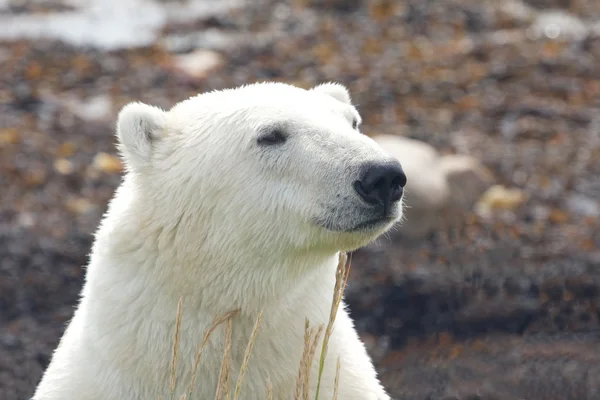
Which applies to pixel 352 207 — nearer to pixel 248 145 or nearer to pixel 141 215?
pixel 248 145

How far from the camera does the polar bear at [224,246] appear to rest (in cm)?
331

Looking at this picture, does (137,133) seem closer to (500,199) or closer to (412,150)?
(412,150)

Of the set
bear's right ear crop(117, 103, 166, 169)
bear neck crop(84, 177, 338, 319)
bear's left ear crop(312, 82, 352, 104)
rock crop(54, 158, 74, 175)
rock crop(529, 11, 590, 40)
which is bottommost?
bear neck crop(84, 177, 338, 319)

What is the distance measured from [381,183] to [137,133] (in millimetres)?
1021

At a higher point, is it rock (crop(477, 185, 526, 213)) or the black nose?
rock (crop(477, 185, 526, 213))

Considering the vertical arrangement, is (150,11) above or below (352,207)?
above

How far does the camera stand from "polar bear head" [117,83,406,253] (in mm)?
3186

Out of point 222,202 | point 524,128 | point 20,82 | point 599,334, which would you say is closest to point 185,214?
point 222,202

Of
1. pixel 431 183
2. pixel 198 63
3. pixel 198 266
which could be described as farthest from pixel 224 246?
pixel 198 63

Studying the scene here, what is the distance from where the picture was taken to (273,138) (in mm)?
3453

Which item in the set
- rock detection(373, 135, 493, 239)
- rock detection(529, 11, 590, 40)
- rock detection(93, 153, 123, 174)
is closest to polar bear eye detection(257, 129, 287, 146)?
rock detection(373, 135, 493, 239)

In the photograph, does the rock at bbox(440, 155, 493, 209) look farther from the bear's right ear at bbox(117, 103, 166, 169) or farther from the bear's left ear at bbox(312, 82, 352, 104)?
the bear's right ear at bbox(117, 103, 166, 169)

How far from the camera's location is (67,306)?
646 centimetres

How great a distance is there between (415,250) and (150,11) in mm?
7925
